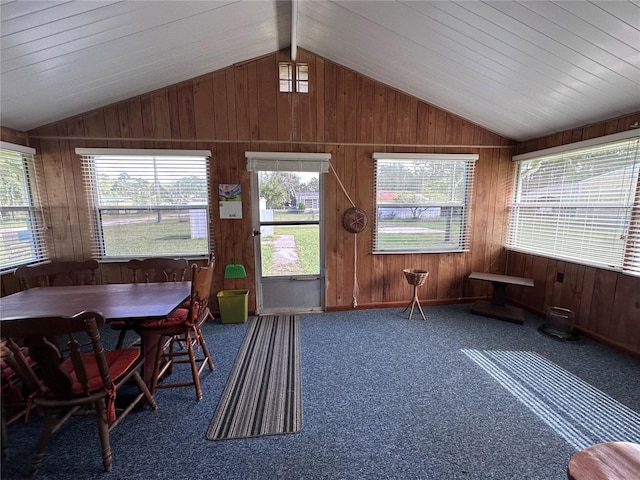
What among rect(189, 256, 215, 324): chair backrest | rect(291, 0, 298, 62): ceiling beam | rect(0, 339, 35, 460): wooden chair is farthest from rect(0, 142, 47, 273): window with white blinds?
rect(291, 0, 298, 62): ceiling beam

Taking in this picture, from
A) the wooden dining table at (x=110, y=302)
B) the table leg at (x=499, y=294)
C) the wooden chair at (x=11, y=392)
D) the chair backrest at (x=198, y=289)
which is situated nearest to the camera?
the wooden chair at (x=11, y=392)

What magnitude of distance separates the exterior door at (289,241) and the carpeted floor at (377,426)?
90 centimetres

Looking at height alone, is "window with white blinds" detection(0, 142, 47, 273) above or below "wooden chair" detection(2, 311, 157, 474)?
above

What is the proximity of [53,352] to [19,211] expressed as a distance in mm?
2481

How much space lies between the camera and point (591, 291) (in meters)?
2.80

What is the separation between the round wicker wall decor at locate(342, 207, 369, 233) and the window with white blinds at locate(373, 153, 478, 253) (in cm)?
22

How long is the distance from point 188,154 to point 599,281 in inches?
178

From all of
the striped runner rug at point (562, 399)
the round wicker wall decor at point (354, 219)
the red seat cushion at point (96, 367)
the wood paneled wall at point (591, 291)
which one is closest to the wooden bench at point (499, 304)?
the wood paneled wall at point (591, 291)

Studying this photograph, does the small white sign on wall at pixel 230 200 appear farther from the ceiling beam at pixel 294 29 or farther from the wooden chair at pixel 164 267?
the ceiling beam at pixel 294 29

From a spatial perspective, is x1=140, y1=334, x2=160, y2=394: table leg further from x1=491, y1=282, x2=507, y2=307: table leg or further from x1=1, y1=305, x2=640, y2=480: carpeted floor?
x1=491, y1=282, x2=507, y2=307: table leg

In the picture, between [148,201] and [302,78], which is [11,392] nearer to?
[148,201]

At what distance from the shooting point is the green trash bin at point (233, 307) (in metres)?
3.16

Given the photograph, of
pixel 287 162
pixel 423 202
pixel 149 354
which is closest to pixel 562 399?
pixel 423 202

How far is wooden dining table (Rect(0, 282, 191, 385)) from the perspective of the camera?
164cm
